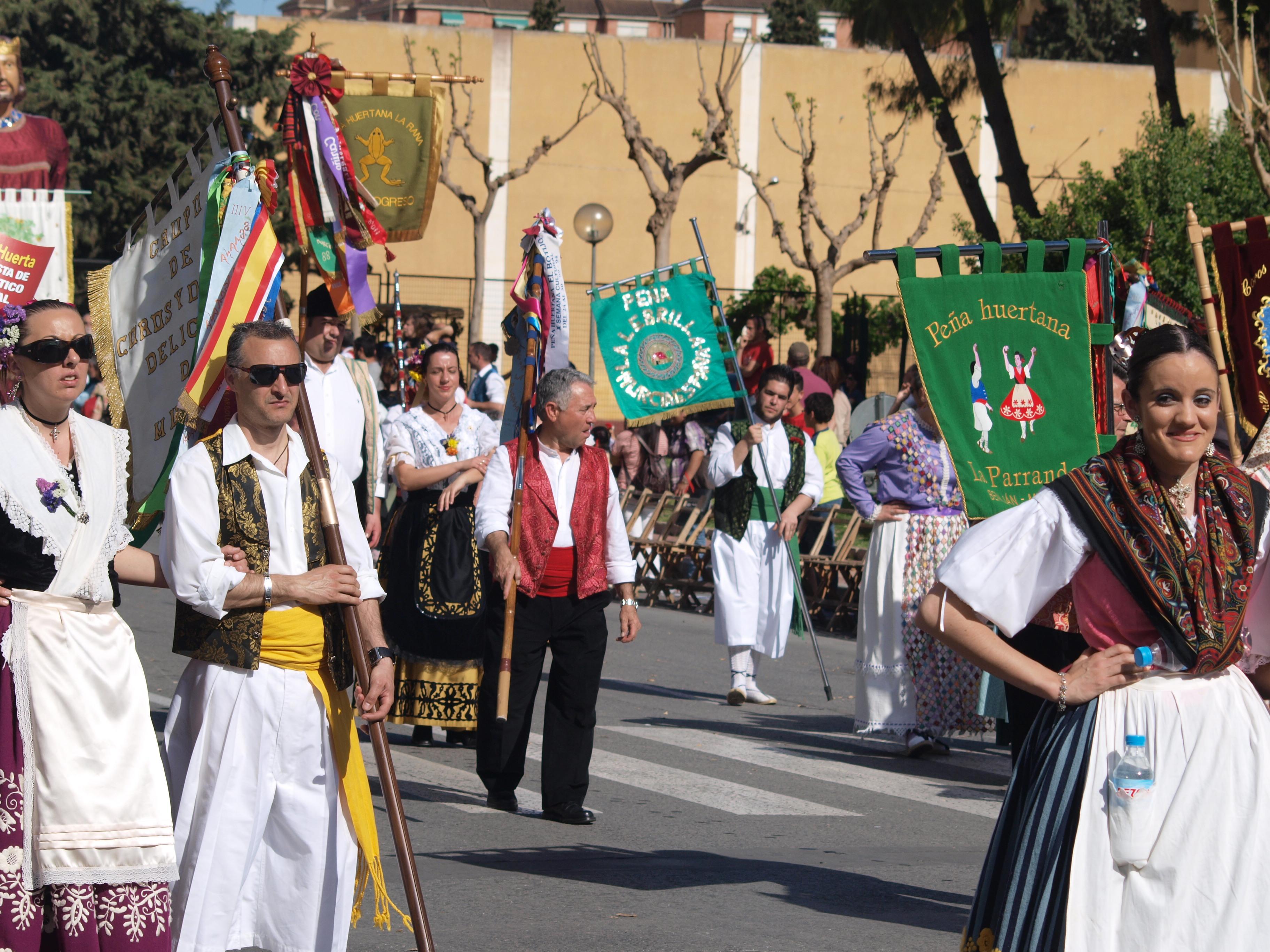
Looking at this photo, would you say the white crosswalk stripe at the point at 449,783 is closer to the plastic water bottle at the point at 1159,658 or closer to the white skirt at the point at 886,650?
the white skirt at the point at 886,650

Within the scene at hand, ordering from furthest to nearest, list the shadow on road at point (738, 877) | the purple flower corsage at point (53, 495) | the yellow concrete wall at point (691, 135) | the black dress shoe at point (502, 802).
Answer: the yellow concrete wall at point (691, 135)
the black dress shoe at point (502, 802)
the shadow on road at point (738, 877)
the purple flower corsage at point (53, 495)

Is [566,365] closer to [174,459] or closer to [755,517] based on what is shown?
[174,459]

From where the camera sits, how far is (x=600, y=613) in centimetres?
771

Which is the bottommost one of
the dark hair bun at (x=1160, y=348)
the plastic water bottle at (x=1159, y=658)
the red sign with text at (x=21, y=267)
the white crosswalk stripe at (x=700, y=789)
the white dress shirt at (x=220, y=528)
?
the white crosswalk stripe at (x=700, y=789)

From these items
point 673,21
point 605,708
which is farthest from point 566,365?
point 673,21

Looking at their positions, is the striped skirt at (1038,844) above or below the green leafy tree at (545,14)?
below

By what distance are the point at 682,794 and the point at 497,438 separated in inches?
87.0

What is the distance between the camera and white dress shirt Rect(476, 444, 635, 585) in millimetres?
7527

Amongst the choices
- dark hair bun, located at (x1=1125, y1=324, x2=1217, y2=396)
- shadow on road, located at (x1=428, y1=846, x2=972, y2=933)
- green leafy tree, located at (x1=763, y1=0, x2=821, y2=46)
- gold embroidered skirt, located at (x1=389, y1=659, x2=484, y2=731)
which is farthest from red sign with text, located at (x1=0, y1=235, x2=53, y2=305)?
green leafy tree, located at (x1=763, y1=0, x2=821, y2=46)

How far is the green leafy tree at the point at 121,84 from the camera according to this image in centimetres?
3384

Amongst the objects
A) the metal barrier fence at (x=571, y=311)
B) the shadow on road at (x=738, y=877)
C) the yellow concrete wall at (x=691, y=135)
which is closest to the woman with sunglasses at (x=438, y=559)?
the shadow on road at (x=738, y=877)

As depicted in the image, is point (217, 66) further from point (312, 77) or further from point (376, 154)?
point (376, 154)

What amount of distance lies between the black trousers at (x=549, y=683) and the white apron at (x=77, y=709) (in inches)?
124

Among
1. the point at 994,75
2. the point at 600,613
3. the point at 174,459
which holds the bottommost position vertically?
the point at 600,613
